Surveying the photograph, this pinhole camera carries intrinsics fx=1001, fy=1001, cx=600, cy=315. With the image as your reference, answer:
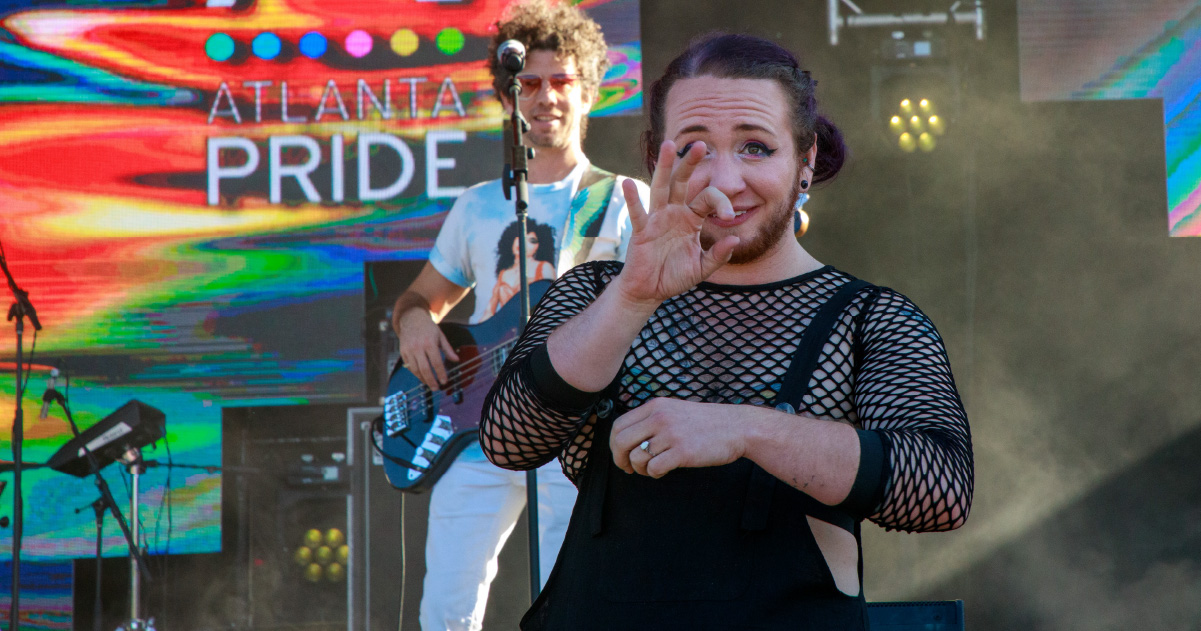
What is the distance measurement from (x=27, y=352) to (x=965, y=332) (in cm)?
378

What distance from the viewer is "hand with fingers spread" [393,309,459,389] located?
10.9 feet

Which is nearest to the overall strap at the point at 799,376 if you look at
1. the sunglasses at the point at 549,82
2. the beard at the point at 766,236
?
the beard at the point at 766,236

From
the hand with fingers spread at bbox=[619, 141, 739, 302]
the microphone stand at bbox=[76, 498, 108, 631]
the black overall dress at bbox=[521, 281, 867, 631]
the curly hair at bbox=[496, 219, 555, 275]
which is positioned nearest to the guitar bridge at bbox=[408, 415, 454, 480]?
the curly hair at bbox=[496, 219, 555, 275]

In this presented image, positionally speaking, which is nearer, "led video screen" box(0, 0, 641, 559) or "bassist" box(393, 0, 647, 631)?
"bassist" box(393, 0, 647, 631)

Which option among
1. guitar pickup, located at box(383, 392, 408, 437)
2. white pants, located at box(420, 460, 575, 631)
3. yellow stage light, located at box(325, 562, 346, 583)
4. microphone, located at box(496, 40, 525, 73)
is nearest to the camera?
microphone, located at box(496, 40, 525, 73)

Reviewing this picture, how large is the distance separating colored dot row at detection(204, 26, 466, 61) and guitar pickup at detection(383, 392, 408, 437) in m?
1.46

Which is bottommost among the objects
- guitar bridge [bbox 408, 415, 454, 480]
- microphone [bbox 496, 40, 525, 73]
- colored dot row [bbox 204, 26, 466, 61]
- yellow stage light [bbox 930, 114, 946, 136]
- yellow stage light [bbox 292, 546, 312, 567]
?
yellow stage light [bbox 292, 546, 312, 567]

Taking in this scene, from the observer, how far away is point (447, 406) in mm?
3355

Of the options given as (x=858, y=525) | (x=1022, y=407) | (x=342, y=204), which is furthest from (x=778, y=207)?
(x=1022, y=407)

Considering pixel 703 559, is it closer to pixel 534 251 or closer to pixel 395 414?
pixel 534 251

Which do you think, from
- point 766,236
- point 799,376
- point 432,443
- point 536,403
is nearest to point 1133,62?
point 432,443

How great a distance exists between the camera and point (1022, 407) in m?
4.19

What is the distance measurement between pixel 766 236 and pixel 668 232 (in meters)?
0.24

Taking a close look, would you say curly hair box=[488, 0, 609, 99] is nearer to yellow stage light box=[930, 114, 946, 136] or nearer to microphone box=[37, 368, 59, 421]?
yellow stage light box=[930, 114, 946, 136]
